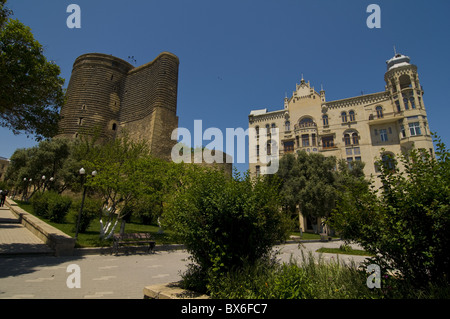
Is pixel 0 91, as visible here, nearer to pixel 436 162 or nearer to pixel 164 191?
pixel 164 191

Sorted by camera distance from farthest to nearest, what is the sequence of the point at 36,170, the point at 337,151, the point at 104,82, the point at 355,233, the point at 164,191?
the point at 104,82 → the point at 337,151 → the point at 36,170 → the point at 164,191 → the point at 355,233

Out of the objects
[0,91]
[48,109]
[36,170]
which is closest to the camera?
[0,91]

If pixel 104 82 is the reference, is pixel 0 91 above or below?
below

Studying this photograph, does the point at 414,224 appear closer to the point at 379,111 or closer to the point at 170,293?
the point at 170,293

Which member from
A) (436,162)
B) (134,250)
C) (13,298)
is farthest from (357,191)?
(134,250)

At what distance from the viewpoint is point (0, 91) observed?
8.71m

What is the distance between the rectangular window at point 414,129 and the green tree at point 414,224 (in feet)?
117

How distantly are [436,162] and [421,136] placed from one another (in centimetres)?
3546

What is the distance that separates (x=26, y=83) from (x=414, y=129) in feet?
134

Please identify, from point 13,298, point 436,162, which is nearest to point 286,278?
point 436,162

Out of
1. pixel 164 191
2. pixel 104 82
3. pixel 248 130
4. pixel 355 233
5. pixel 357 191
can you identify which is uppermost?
pixel 104 82

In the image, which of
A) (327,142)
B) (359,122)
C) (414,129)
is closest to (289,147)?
(327,142)
